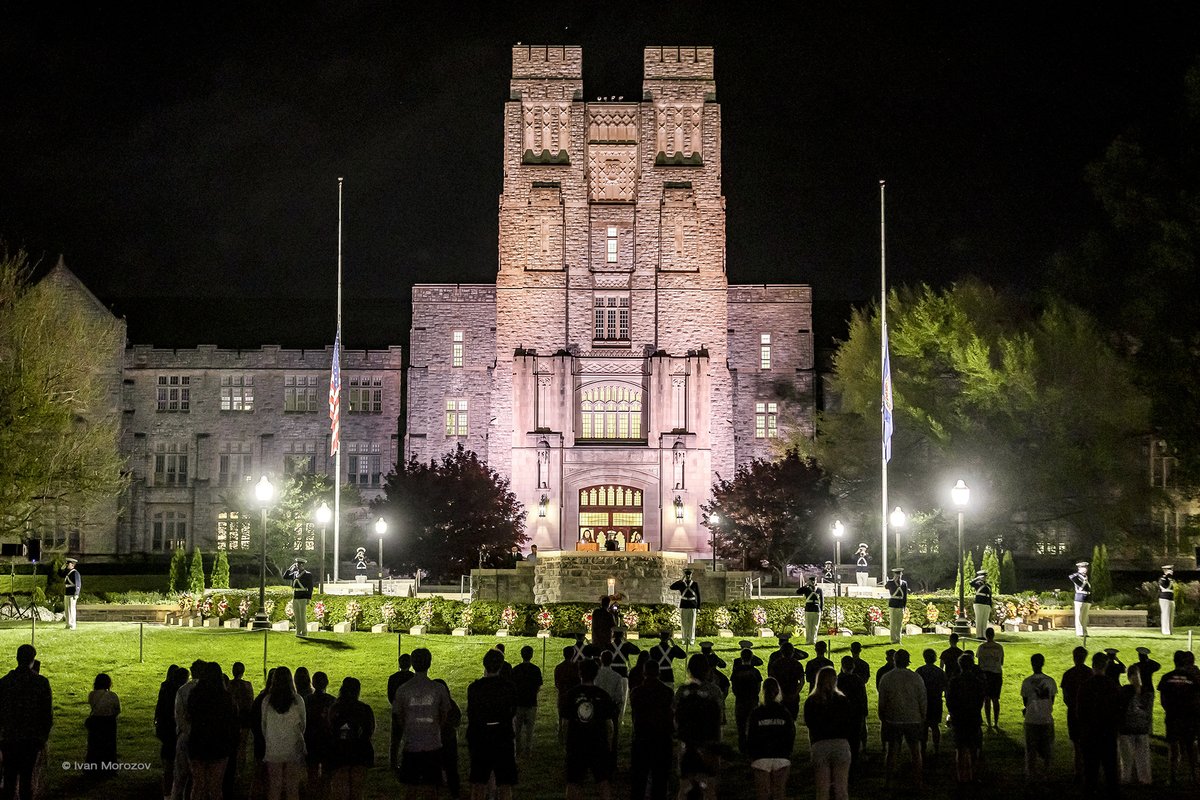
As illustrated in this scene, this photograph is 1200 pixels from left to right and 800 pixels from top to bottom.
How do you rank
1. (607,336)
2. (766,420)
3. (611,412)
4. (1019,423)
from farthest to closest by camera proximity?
(766,420) < (607,336) < (611,412) < (1019,423)

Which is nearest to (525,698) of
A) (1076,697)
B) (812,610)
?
(1076,697)

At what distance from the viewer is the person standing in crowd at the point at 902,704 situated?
52.2ft

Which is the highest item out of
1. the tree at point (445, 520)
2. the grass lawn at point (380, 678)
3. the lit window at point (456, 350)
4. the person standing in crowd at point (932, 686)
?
the lit window at point (456, 350)

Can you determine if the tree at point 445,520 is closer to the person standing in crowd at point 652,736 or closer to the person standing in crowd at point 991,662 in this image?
the person standing in crowd at point 991,662

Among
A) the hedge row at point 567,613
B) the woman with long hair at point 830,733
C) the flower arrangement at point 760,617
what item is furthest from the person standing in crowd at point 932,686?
the flower arrangement at point 760,617

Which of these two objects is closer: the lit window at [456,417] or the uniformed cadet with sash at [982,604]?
the uniformed cadet with sash at [982,604]

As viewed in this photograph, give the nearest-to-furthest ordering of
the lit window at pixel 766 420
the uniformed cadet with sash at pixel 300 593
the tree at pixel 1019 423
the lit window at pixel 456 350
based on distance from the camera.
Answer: the uniformed cadet with sash at pixel 300 593
the tree at pixel 1019 423
the lit window at pixel 766 420
the lit window at pixel 456 350

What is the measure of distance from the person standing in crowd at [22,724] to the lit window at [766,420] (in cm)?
4818

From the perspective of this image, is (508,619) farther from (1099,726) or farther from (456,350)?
(456,350)

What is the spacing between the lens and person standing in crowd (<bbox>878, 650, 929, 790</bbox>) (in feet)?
52.2

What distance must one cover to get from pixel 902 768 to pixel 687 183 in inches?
1707

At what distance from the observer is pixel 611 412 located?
5738cm

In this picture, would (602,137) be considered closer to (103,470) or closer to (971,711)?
(103,470)

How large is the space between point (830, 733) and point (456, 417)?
47754 millimetres
